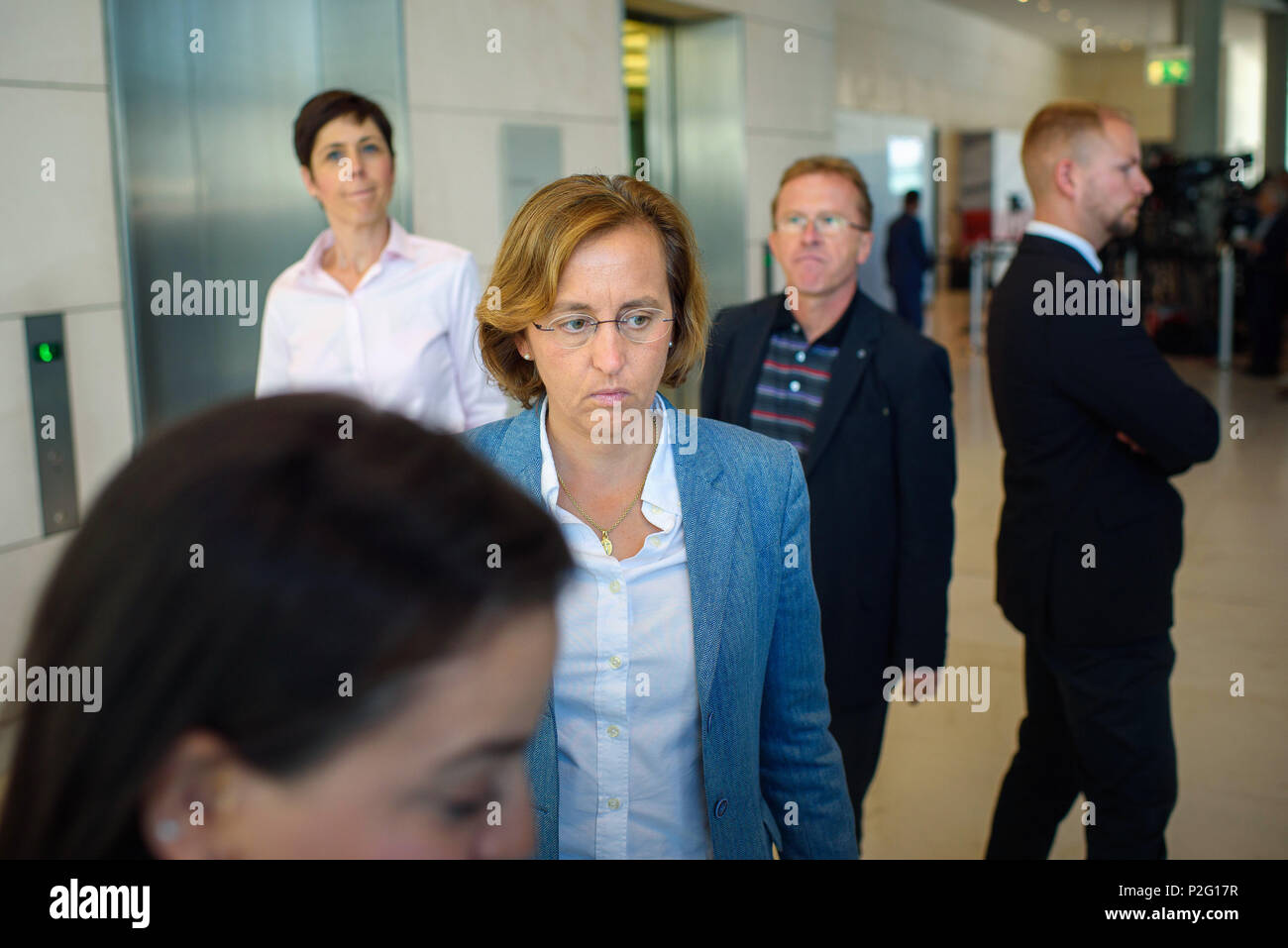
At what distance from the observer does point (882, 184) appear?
53.7 feet

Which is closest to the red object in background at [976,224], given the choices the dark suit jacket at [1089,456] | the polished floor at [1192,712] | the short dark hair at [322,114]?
the polished floor at [1192,712]

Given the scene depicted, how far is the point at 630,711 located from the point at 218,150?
4.19 metres

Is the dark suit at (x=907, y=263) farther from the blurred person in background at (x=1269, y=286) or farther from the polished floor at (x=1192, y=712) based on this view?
the polished floor at (x=1192, y=712)

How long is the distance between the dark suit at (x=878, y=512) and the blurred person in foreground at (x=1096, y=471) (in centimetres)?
20

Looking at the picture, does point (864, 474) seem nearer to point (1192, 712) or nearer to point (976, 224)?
point (1192, 712)

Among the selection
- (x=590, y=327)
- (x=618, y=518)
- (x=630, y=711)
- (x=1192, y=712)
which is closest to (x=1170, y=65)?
(x=1192, y=712)

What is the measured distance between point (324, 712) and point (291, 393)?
205mm

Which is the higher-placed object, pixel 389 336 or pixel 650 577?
pixel 389 336

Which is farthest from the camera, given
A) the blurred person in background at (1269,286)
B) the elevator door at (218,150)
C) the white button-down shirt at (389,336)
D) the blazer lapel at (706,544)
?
the blurred person in background at (1269,286)

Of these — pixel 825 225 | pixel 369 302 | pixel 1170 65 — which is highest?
pixel 1170 65

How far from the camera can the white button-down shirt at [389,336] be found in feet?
12.0

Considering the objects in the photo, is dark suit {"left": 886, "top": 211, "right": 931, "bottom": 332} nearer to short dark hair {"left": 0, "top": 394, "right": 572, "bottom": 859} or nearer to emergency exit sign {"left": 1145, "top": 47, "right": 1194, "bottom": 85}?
emergency exit sign {"left": 1145, "top": 47, "right": 1194, "bottom": 85}

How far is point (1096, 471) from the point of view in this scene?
279 centimetres
